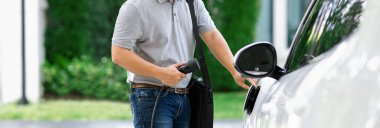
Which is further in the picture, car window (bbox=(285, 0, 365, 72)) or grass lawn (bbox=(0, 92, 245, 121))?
grass lawn (bbox=(0, 92, 245, 121))

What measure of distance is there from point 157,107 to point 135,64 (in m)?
0.25

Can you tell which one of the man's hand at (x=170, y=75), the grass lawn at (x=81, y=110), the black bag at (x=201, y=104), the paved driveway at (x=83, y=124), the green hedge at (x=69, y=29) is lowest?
the grass lawn at (x=81, y=110)

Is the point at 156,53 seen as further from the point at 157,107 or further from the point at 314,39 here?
the point at 314,39

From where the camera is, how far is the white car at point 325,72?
8.02 feet

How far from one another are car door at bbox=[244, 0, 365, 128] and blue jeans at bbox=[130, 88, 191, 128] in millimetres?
347

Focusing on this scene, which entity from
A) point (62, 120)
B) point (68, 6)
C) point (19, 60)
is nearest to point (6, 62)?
point (19, 60)

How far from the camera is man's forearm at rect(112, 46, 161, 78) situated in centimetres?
373

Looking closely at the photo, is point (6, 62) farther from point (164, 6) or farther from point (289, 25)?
point (164, 6)

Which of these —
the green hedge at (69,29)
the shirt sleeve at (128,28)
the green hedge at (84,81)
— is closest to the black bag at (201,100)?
the shirt sleeve at (128,28)

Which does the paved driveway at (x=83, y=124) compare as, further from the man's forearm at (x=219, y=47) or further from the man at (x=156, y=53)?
the man at (x=156, y=53)

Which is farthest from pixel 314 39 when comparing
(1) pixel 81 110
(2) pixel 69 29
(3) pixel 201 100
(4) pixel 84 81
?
(2) pixel 69 29

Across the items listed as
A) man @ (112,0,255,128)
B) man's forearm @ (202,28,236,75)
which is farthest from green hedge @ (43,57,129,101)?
man @ (112,0,255,128)

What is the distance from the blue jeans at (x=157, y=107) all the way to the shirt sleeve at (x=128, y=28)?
250mm

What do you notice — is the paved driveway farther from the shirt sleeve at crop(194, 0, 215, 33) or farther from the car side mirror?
the car side mirror
